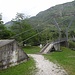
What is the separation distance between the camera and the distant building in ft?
68.1

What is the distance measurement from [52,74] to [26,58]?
26.6 ft

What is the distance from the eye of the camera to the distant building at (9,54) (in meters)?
20.8

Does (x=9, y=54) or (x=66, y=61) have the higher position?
(x=9, y=54)

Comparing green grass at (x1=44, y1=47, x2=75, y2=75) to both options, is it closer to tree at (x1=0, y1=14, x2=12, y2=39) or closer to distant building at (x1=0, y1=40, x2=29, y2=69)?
distant building at (x1=0, y1=40, x2=29, y2=69)

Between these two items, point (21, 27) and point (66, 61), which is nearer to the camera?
point (66, 61)

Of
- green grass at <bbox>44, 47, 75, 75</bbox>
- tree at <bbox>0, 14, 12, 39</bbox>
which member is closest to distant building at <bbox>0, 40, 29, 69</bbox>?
green grass at <bbox>44, 47, 75, 75</bbox>

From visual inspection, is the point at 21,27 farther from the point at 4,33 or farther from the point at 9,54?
the point at 9,54

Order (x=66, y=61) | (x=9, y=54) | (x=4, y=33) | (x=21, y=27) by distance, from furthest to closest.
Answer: (x=21, y=27), (x=4, y=33), (x=66, y=61), (x=9, y=54)

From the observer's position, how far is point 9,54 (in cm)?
2178

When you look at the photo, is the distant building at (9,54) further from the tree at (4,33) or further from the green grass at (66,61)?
the tree at (4,33)

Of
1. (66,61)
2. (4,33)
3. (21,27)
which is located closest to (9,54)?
(66,61)

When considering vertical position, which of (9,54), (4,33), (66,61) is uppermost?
(4,33)

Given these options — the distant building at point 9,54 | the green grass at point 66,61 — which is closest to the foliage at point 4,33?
the green grass at point 66,61

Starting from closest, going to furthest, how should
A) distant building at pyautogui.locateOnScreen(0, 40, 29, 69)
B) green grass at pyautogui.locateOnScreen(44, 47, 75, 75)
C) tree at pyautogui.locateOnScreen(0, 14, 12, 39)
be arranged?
green grass at pyautogui.locateOnScreen(44, 47, 75, 75), distant building at pyautogui.locateOnScreen(0, 40, 29, 69), tree at pyautogui.locateOnScreen(0, 14, 12, 39)
